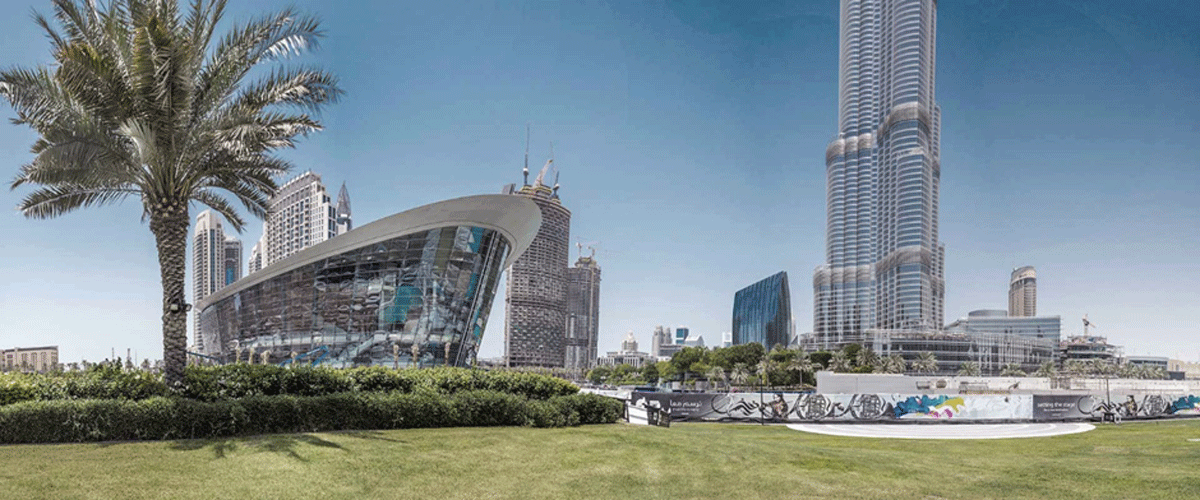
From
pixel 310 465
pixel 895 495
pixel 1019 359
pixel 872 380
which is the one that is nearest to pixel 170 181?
pixel 310 465

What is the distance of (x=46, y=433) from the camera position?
11578 millimetres

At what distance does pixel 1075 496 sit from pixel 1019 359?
20001 centimetres

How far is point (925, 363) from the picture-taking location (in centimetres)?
13725

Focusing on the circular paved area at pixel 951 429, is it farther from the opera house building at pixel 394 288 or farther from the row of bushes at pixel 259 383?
the opera house building at pixel 394 288

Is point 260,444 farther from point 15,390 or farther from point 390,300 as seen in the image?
point 390,300

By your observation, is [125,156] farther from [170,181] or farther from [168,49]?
[168,49]

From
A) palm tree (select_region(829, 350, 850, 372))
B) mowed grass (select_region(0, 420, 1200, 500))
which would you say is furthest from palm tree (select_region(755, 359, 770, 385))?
mowed grass (select_region(0, 420, 1200, 500))

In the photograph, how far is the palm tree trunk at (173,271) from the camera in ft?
47.3

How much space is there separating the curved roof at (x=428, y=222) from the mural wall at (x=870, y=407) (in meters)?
15.7

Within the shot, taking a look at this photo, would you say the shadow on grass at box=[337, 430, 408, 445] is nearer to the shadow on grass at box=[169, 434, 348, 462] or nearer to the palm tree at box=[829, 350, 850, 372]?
the shadow on grass at box=[169, 434, 348, 462]

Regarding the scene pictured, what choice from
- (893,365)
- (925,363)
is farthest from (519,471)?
(925,363)

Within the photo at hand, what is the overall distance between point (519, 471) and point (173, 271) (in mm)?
8901

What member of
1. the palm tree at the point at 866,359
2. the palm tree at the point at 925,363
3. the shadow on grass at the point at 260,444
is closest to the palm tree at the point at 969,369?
the palm tree at the point at 925,363

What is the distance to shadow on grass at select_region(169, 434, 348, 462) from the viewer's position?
11.4 metres
